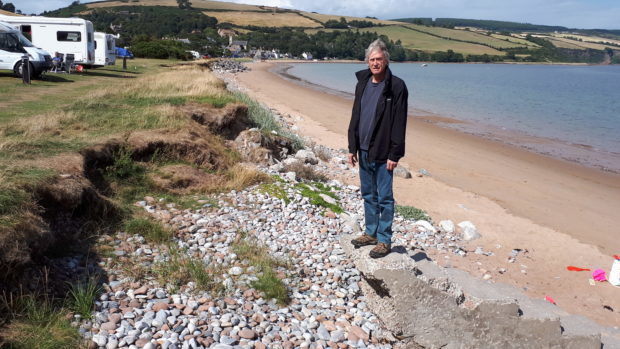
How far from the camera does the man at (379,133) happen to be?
196 inches

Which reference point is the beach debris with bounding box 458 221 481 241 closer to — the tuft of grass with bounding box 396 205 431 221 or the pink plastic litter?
the tuft of grass with bounding box 396 205 431 221

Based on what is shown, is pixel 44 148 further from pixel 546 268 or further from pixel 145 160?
pixel 546 268

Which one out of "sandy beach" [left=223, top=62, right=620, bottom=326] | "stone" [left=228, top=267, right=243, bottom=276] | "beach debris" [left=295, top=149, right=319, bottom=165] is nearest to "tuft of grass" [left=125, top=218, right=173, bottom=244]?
"stone" [left=228, top=267, right=243, bottom=276]

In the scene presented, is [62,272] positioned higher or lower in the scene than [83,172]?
lower

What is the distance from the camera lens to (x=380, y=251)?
214 inches

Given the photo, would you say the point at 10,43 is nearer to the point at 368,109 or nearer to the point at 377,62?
the point at 368,109

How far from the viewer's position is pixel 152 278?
524cm

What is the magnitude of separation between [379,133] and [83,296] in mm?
3423

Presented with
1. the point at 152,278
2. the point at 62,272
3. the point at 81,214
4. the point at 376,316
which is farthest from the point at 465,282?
the point at 81,214

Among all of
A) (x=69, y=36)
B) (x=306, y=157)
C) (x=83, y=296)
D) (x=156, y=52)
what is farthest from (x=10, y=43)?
(x=156, y=52)

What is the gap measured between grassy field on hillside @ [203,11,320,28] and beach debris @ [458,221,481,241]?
502 feet

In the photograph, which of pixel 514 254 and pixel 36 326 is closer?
pixel 36 326

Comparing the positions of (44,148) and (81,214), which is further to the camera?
(44,148)

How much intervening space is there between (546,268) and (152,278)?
21.1 feet
